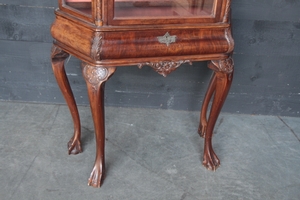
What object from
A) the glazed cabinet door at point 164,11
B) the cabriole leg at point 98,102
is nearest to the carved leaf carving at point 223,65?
the glazed cabinet door at point 164,11

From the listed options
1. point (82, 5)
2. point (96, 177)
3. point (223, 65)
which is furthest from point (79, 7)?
point (96, 177)

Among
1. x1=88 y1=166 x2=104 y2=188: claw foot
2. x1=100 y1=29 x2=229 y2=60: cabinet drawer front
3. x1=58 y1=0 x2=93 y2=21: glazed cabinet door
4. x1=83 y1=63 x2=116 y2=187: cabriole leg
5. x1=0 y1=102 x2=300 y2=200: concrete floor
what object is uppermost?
x1=58 y1=0 x2=93 y2=21: glazed cabinet door

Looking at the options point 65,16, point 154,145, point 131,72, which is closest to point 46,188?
point 154,145

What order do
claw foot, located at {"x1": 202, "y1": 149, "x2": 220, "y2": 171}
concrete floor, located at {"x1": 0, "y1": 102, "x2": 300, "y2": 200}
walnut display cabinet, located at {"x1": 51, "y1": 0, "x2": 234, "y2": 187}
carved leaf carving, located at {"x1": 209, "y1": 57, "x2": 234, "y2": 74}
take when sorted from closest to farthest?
1. walnut display cabinet, located at {"x1": 51, "y1": 0, "x2": 234, "y2": 187}
2. carved leaf carving, located at {"x1": 209, "y1": 57, "x2": 234, "y2": 74}
3. concrete floor, located at {"x1": 0, "y1": 102, "x2": 300, "y2": 200}
4. claw foot, located at {"x1": 202, "y1": 149, "x2": 220, "y2": 171}

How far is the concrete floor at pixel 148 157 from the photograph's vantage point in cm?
150

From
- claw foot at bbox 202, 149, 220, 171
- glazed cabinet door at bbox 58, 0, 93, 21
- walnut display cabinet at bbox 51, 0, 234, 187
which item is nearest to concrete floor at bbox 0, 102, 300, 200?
claw foot at bbox 202, 149, 220, 171

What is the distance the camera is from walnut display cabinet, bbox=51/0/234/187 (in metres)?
1.19

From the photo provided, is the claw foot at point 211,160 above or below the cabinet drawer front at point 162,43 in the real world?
below

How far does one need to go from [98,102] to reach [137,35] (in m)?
0.29

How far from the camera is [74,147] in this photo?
66.4 inches

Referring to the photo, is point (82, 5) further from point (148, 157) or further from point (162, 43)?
point (148, 157)

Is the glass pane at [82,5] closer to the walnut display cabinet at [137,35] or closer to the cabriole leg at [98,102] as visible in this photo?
the walnut display cabinet at [137,35]

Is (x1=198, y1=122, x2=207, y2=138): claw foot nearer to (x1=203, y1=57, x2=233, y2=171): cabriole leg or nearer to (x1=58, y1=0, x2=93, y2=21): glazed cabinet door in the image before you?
(x1=203, y1=57, x2=233, y2=171): cabriole leg

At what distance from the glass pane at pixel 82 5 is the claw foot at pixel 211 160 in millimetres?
871
